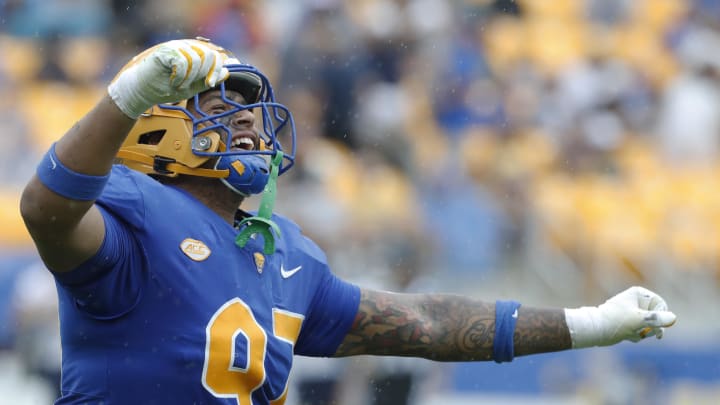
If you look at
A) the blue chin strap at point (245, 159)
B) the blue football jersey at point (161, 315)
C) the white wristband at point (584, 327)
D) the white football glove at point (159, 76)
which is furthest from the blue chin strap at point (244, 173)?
the white wristband at point (584, 327)

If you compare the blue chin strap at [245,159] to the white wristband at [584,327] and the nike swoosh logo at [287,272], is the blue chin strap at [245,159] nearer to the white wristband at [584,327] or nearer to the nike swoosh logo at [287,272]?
the nike swoosh logo at [287,272]

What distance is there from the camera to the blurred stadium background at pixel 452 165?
23.7 feet

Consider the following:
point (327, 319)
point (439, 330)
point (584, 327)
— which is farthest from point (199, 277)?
point (584, 327)

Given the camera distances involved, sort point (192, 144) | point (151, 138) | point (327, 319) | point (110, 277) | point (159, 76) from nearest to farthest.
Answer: point (159, 76) → point (110, 277) → point (192, 144) → point (151, 138) → point (327, 319)

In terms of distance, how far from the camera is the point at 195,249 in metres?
3.15

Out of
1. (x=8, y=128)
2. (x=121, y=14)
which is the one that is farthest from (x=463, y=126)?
(x=8, y=128)

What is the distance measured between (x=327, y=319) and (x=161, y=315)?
0.70 m

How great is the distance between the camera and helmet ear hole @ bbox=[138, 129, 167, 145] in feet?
11.1

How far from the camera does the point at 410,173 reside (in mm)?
8148

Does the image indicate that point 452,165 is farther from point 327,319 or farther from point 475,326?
point 327,319

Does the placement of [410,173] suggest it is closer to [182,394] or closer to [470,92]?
[470,92]

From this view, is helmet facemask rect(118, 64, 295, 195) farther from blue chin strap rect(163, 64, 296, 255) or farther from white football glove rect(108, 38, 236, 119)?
white football glove rect(108, 38, 236, 119)

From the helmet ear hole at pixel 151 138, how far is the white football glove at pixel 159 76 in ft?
2.03

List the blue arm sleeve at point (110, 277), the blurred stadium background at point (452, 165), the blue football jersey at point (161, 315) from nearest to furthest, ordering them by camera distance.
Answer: the blue arm sleeve at point (110, 277)
the blue football jersey at point (161, 315)
the blurred stadium background at point (452, 165)
